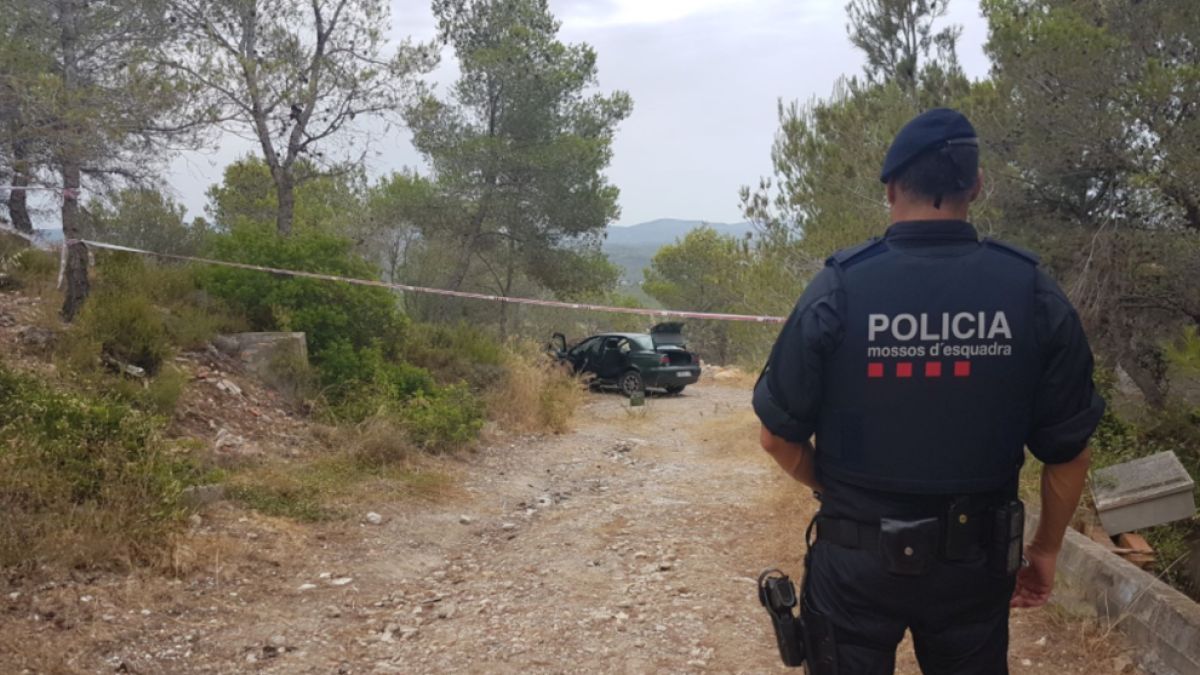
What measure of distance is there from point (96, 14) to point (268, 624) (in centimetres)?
845

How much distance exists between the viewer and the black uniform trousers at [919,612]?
209cm

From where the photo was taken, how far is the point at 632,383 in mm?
16688

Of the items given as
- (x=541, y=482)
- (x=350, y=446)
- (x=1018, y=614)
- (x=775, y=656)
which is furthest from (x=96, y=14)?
(x=1018, y=614)

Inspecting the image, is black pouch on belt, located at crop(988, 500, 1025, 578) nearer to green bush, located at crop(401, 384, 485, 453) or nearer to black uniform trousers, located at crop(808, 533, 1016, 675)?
black uniform trousers, located at crop(808, 533, 1016, 675)

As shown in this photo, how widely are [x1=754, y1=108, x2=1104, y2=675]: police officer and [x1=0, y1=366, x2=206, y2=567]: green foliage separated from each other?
3958mm

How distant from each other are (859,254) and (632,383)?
14.6 meters

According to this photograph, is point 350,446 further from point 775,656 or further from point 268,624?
point 775,656

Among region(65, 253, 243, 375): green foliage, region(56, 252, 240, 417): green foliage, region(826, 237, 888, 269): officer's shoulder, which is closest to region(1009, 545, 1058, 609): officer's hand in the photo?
region(826, 237, 888, 269): officer's shoulder

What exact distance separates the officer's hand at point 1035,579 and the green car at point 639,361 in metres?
14.2

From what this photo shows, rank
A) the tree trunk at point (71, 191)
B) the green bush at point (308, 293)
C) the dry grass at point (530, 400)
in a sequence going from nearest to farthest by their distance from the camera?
the tree trunk at point (71, 191), the green bush at point (308, 293), the dry grass at point (530, 400)

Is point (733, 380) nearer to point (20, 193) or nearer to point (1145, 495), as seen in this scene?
point (20, 193)

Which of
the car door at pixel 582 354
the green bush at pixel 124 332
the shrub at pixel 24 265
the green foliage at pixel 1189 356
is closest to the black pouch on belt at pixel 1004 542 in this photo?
the green foliage at pixel 1189 356

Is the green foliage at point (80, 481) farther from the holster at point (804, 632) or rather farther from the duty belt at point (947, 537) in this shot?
the duty belt at point (947, 537)

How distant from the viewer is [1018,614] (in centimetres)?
421
